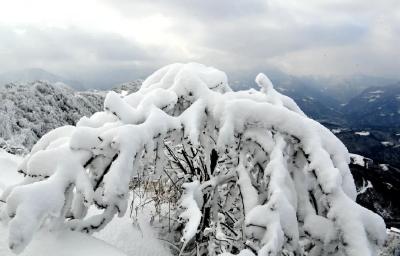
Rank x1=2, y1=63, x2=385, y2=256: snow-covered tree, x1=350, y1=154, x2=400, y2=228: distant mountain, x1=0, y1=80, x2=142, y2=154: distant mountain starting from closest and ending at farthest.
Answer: x1=2, y1=63, x2=385, y2=256: snow-covered tree → x1=0, y1=80, x2=142, y2=154: distant mountain → x1=350, y1=154, x2=400, y2=228: distant mountain

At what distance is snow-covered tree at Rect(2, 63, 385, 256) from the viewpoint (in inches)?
93.8

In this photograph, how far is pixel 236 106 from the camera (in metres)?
3.03

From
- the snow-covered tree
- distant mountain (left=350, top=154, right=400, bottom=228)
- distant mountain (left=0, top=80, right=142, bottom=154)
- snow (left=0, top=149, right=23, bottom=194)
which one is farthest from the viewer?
distant mountain (left=350, top=154, right=400, bottom=228)

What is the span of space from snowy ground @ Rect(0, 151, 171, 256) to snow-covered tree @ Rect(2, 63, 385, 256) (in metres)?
0.10

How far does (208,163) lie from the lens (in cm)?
338

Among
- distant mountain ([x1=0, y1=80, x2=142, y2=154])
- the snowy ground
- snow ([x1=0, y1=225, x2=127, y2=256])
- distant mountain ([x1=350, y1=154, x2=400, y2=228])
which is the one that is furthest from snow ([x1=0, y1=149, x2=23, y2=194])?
distant mountain ([x1=350, y1=154, x2=400, y2=228])

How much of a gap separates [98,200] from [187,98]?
3.91 feet

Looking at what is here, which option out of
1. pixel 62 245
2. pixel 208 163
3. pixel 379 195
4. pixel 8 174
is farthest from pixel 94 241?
pixel 379 195

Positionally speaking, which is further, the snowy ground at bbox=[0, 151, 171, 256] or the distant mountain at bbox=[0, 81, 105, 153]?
the distant mountain at bbox=[0, 81, 105, 153]

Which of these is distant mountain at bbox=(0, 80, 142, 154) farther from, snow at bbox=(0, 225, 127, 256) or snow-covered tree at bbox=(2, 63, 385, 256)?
snow at bbox=(0, 225, 127, 256)

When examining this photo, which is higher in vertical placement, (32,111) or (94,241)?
(94,241)

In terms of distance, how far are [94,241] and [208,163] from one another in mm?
1100

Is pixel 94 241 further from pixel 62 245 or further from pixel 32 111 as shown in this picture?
pixel 32 111

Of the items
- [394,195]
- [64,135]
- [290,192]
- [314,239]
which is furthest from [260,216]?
[394,195]
